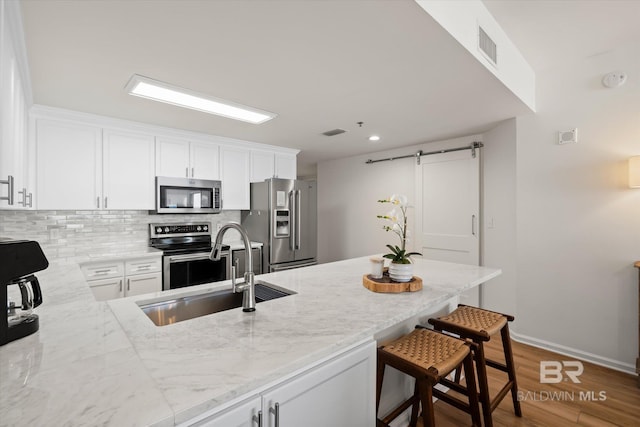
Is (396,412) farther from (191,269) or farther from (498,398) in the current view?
(191,269)

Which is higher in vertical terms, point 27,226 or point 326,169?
point 326,169

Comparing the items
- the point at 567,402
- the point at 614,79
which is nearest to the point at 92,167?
the point at 567,402

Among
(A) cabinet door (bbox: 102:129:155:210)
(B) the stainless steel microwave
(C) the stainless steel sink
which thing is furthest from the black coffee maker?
(B) the stainless steel microwave

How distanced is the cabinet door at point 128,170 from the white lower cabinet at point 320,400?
9.81ft

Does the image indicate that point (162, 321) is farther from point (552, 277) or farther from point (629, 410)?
point (552, 277)

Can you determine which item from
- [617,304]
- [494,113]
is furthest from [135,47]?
[617,304]

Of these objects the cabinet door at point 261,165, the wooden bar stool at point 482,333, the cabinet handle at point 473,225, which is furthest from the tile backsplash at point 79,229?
the cabinet handle at point 473,225

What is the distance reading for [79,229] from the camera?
3.13m

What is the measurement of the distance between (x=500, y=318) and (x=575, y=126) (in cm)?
209

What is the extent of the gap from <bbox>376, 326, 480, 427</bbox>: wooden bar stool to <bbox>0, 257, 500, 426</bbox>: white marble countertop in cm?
23

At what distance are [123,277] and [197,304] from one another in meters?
1.77

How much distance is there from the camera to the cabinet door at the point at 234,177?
12.8 feet

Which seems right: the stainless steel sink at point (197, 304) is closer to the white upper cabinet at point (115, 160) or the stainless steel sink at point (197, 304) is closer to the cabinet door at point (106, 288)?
the cabinet door at point (106, 288)

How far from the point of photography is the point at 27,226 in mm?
2865
